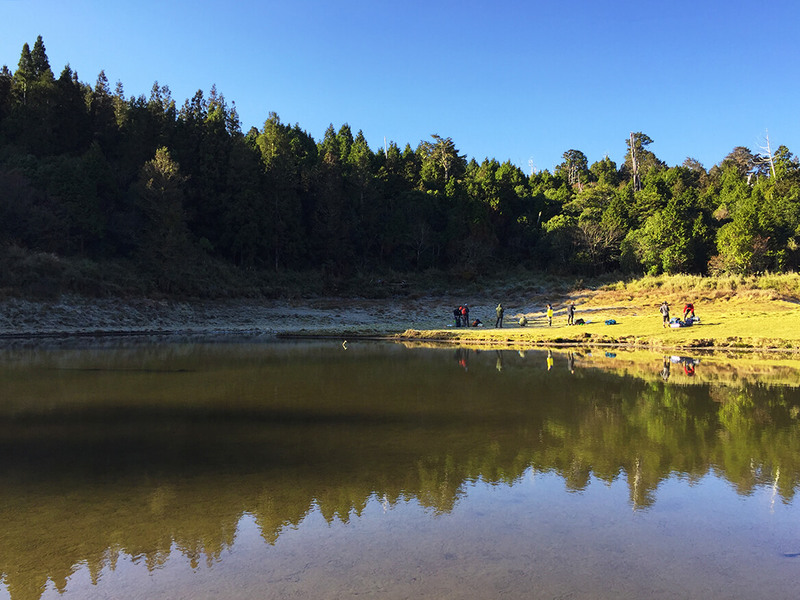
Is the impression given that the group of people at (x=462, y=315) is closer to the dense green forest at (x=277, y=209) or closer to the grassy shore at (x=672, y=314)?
the grassy shore at (x=672, y=314)

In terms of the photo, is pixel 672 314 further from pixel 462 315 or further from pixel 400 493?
pixel 400 493

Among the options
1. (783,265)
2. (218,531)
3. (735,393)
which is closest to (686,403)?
(735,393)

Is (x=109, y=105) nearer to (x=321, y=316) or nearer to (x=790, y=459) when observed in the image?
(x=321, y=316)

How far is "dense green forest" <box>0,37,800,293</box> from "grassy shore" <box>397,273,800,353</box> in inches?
346

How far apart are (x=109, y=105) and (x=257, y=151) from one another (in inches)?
655

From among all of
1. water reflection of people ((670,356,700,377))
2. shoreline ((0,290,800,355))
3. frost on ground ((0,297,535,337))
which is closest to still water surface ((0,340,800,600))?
water reflection of people ((670,356,700,377))

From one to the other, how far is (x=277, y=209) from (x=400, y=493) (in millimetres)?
54041

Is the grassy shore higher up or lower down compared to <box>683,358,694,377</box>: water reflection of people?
higher up

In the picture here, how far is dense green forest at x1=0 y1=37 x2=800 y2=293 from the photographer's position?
4675 centimetres

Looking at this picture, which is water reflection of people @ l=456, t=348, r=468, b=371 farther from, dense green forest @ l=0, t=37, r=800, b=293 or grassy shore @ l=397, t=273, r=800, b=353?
dense green forest @ l=0, t=37, r=800, b=293

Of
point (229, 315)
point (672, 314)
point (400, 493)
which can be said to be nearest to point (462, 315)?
point (672, 314)

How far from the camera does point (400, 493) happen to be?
6.95m

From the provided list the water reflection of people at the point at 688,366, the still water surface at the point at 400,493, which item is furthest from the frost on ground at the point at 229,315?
the still water surface at the point at 400,493

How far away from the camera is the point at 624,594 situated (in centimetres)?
454
